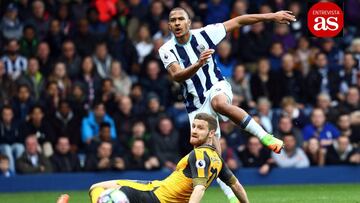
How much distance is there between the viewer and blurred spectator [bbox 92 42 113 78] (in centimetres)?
2039

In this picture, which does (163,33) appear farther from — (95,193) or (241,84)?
(95,193)

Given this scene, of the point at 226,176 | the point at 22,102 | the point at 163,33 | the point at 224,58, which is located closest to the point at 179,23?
the point at 226,176

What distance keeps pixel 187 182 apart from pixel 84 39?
10.3 metres

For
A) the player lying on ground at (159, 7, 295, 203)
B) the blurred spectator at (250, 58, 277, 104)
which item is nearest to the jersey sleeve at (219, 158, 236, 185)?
the player lying on ground at (159, 7, 295, 203)

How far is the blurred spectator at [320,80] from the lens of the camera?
20453 millimetres

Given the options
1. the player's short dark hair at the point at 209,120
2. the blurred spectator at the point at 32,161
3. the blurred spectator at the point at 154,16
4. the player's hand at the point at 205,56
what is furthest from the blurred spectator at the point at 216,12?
the player's short dark hair at the point at 209,120

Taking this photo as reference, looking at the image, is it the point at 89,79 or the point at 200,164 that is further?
the point at 89,79

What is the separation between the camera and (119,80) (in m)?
20.2

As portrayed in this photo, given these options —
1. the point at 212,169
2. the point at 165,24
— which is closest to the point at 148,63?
the point at 165,24

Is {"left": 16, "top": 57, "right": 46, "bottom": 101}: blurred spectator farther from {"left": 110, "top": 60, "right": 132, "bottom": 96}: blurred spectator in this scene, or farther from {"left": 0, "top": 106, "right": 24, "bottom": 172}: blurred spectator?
{"left": 110, "top": 60, "right": 132, "bottom": 96}: blurred spectator

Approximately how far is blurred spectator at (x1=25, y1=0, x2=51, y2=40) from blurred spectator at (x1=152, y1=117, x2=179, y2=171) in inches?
142

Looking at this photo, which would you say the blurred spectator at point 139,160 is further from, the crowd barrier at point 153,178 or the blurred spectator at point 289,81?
the blurred spectator at point 289,81

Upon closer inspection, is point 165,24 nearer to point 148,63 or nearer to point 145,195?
point 148,63

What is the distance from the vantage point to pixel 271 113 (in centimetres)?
1978
